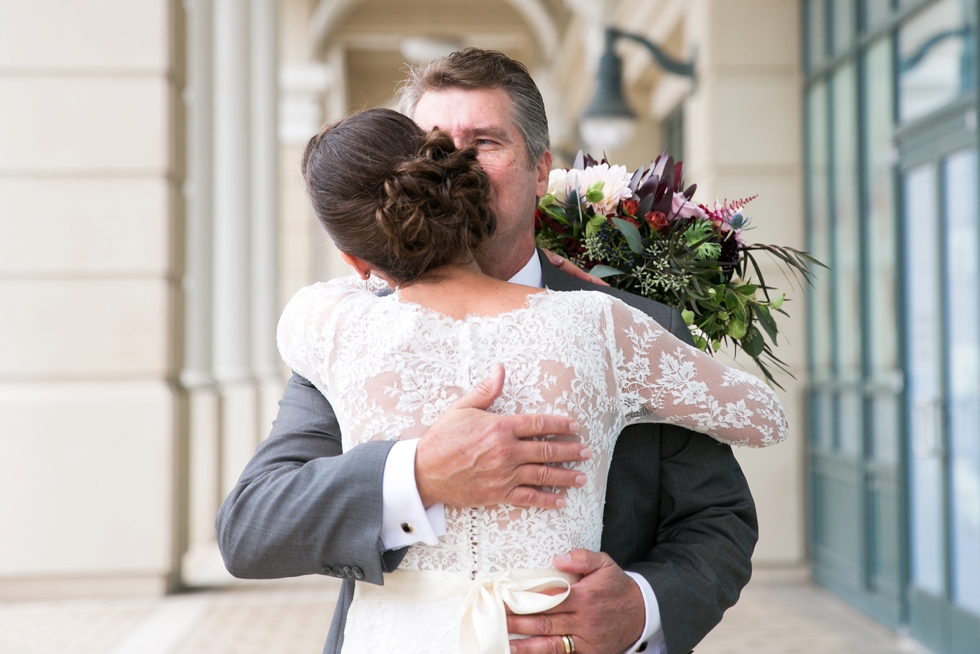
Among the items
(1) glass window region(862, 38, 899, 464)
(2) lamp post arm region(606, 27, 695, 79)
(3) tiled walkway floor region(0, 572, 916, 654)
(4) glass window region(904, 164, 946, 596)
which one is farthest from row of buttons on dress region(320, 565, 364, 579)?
(2) lamp post arm region(606, 27, 695, 79)

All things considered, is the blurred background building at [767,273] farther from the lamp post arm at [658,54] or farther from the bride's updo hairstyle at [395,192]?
the bride's updo hairstyle at [395,192]

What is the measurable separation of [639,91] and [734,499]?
422 inches

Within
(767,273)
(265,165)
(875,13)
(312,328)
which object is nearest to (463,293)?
(312,328)

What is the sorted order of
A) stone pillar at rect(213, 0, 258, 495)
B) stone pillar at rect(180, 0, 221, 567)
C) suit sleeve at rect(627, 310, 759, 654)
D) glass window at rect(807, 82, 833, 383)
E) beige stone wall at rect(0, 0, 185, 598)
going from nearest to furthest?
suit sleeve at rect(627, 310, 759, 654) → beige stone wall at rect(0, 0, 185, 598) → glass window at rect(807, 82, 833, 383) → stone pillar at rect(180, 0, 221, 567) → stone pillar at rect(213, 0, 258, 495)

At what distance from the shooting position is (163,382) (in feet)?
22.0

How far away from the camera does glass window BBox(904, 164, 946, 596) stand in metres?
5.70

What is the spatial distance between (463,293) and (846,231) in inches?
236

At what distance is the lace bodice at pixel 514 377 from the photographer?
1604mm

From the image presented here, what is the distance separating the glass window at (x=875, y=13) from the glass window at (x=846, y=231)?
11.5 inches

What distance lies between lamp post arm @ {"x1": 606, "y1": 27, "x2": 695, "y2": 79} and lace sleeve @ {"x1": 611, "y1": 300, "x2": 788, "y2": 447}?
20.6ft

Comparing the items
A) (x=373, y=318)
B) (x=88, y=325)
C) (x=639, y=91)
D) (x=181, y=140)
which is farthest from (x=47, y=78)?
(x=639, y=91)

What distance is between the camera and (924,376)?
5.94 meters

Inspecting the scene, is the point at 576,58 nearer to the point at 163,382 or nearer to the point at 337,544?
the point at 163,382

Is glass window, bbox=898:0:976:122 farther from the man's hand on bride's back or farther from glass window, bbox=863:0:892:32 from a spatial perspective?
the man's hand on bride's back
